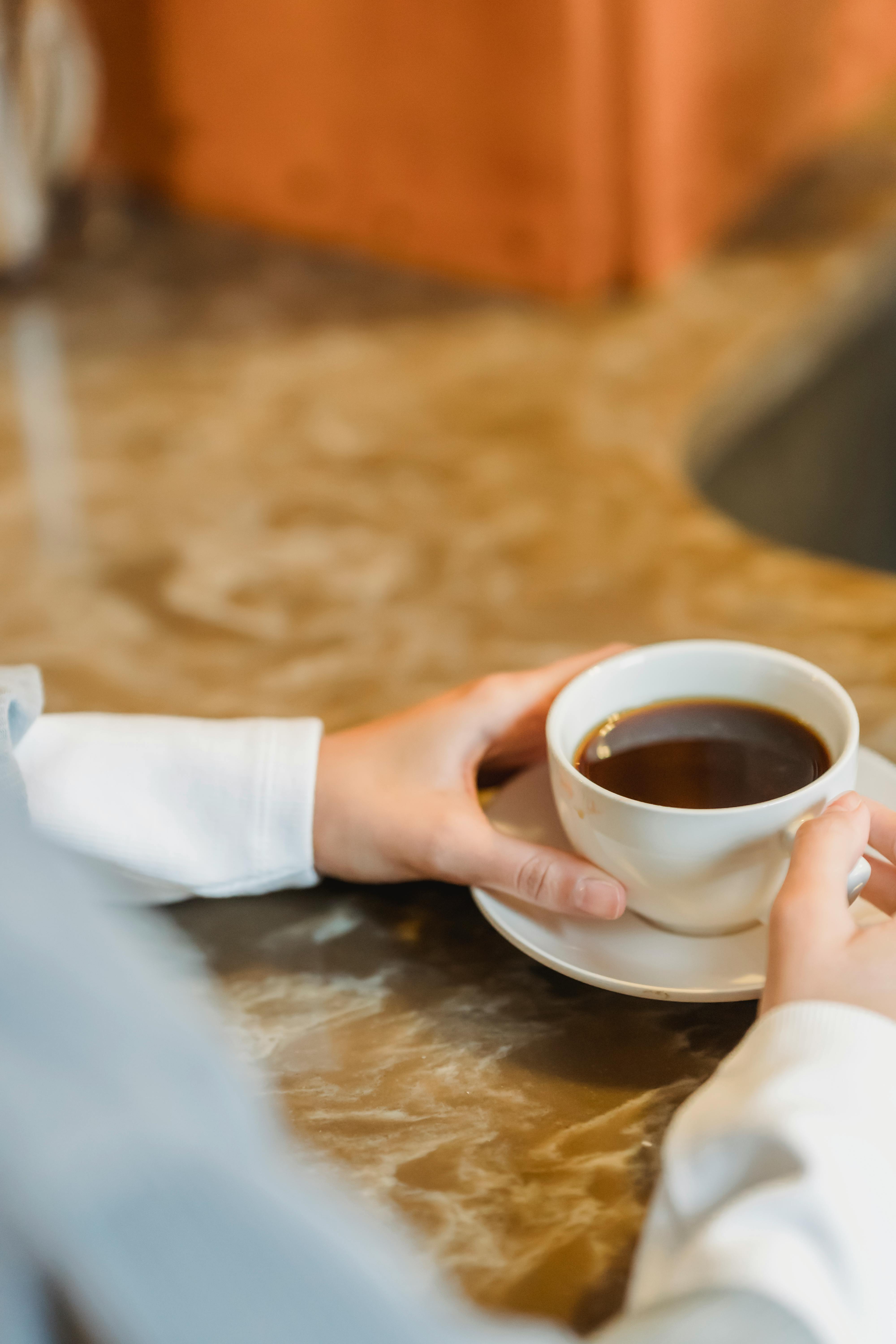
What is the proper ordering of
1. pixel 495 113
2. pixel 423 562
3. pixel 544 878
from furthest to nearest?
pixel 495 113 → pixel 423 562 → pixel 544 878

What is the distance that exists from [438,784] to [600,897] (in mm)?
119

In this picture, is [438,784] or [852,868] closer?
[852,868]

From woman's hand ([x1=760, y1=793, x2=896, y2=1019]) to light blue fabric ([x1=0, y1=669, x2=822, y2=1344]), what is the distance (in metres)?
0.19

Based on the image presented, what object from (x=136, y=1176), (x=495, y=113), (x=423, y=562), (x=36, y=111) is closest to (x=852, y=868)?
(x=136, y=1176)

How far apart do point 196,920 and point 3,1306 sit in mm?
345

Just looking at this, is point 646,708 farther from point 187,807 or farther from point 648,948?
point 187,807

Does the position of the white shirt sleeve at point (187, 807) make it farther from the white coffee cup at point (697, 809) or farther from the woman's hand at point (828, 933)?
the woman's hand at point (828, 933)

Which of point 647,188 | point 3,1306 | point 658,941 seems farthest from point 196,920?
point 647,188

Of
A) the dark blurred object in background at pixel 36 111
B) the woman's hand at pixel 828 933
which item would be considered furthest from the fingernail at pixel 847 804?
the dark blurred object in background at pixel 36 111

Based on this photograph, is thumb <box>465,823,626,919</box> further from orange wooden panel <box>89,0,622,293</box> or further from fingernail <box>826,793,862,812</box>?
orange wooden panel <box>89,0,622,293</box>

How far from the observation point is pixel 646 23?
3.93 ft

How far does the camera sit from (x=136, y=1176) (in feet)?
0.99

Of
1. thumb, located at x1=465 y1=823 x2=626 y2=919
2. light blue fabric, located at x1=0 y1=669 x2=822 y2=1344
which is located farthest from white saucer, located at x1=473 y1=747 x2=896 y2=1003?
light blue fabric, located at x1=0 y1=669 x2=822 y2=1344

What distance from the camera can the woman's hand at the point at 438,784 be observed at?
0.62 meters
